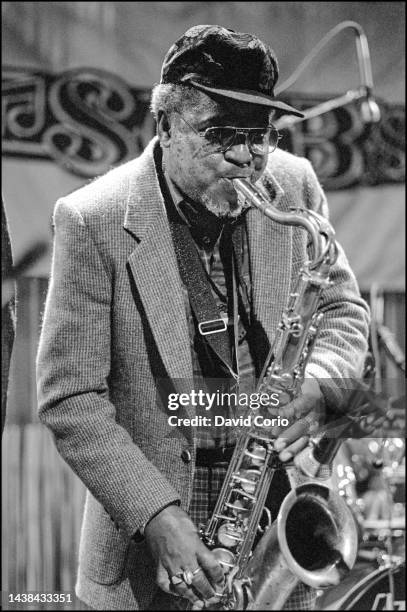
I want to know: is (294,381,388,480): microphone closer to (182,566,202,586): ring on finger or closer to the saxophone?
the saxophone

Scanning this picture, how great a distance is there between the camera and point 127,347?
5.97ft

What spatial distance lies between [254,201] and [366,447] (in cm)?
198

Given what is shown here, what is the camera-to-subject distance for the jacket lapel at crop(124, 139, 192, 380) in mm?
1778

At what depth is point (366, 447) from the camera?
11.3 ft

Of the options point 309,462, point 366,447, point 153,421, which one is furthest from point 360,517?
point 153,421

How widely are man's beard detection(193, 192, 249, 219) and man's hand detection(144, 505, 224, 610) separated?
635mm

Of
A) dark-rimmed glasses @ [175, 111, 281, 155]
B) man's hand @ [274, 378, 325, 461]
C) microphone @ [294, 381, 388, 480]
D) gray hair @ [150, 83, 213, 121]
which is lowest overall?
microphone @ [294, 381, 388, 480]

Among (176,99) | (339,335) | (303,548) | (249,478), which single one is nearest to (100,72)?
(176,99)

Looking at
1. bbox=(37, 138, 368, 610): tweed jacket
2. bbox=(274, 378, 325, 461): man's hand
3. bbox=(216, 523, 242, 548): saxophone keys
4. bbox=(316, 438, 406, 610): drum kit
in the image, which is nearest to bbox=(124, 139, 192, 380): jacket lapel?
bbox=(37, 138, 368, 610): tweed jacket

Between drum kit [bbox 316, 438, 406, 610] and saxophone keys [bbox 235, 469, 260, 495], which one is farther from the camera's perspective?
drum kit [bbox 316, 438, 406, 610]

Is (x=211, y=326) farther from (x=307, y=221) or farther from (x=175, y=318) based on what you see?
(x=307, y=221)

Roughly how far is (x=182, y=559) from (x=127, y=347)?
461 millimetres

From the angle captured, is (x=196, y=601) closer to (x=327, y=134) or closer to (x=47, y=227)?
(x=47, y=227)

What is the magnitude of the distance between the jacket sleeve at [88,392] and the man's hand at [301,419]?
0.87ft
